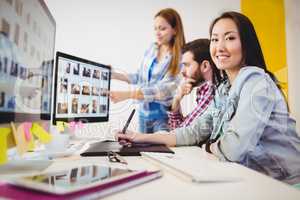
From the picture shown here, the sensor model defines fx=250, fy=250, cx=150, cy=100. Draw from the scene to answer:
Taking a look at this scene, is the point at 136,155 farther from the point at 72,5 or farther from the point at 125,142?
the point at 72,5

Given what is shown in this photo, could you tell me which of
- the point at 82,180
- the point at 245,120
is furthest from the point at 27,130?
the point at 245,120

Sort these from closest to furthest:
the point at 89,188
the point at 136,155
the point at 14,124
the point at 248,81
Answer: the point at 89,188
the point at 14,124
the point at 136,155
the point at 248,81

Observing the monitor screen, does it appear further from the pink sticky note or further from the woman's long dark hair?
the woman's long dark hair

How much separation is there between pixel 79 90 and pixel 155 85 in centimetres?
67

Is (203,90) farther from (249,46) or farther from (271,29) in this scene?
(271,29)

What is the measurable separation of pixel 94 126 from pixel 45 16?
87 centimetres

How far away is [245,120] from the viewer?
99cm

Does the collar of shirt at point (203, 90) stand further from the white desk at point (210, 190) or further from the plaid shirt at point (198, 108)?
the white desk at point (210, 190)

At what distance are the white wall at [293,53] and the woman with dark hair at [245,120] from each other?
396mm

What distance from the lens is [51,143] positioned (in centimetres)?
98

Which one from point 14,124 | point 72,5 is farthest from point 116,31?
point 14,124

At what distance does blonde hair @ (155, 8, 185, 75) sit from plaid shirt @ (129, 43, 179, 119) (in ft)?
0.11

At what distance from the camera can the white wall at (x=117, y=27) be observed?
5.47ft

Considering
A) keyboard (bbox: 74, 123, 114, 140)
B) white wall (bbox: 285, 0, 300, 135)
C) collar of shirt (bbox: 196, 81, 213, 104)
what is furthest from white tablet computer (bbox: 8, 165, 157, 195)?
white wall (bbox: 285, 0, 300, 135)
